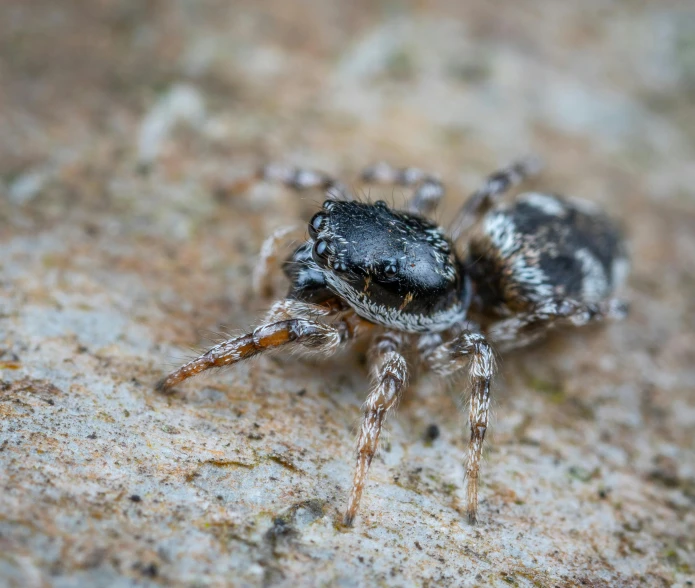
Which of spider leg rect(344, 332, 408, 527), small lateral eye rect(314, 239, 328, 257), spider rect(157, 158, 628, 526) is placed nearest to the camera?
spider leg rect(344, 332, 408, 527)

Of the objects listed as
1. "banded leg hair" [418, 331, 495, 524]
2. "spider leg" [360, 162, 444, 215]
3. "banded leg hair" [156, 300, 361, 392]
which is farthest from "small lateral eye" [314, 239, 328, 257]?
"spider leg" [360, 162, 444, 215]

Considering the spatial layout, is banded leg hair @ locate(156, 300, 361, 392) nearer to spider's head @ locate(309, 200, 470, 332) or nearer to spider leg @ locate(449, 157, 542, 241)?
spider's head @ locate(309, 200, 470, 332)

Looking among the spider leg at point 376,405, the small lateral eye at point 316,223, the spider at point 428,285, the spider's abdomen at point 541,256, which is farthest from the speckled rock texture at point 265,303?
the small lateral eye at point 316,223

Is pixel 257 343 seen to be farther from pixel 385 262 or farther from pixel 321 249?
pixel 385 262

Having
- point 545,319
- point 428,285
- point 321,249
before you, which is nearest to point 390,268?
point 428,285

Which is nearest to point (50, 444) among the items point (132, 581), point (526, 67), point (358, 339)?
point (132, 581)
